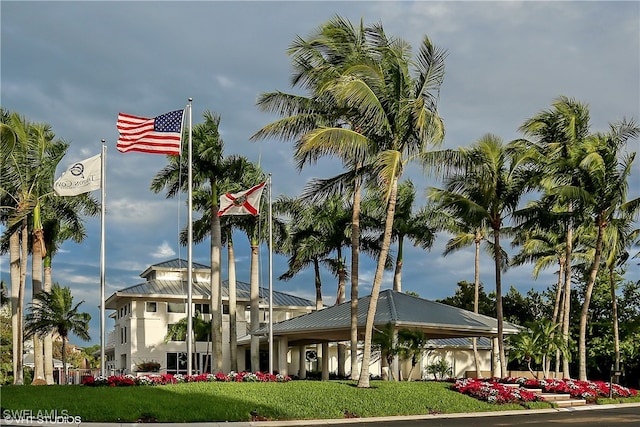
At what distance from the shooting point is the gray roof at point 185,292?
180 ft

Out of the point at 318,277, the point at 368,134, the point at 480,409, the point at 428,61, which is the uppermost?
the point at 428,61

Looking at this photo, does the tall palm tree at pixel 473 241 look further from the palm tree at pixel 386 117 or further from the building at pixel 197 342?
the palm tree at pixel 386 117

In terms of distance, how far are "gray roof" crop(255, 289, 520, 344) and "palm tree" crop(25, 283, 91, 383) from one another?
1119cm

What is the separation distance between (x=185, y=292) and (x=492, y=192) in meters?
28.1

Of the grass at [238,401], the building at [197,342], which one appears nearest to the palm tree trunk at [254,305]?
the building at [197,342]

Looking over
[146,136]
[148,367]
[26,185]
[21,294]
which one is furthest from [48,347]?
[146,136]

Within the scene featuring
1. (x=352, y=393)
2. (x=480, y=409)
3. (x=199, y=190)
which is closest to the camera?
(x=352, y=393)

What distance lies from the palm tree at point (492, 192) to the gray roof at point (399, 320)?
8.50 ft

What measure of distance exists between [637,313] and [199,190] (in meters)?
31.7

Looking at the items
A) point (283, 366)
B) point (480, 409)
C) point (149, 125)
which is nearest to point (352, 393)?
point (480, 409)

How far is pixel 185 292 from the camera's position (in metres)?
55.3

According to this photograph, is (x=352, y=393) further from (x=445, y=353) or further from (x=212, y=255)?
(x=445, y=353)

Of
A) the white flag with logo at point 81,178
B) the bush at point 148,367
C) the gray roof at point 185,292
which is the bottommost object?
the bush at point 148,367

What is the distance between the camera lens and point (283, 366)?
132ft
